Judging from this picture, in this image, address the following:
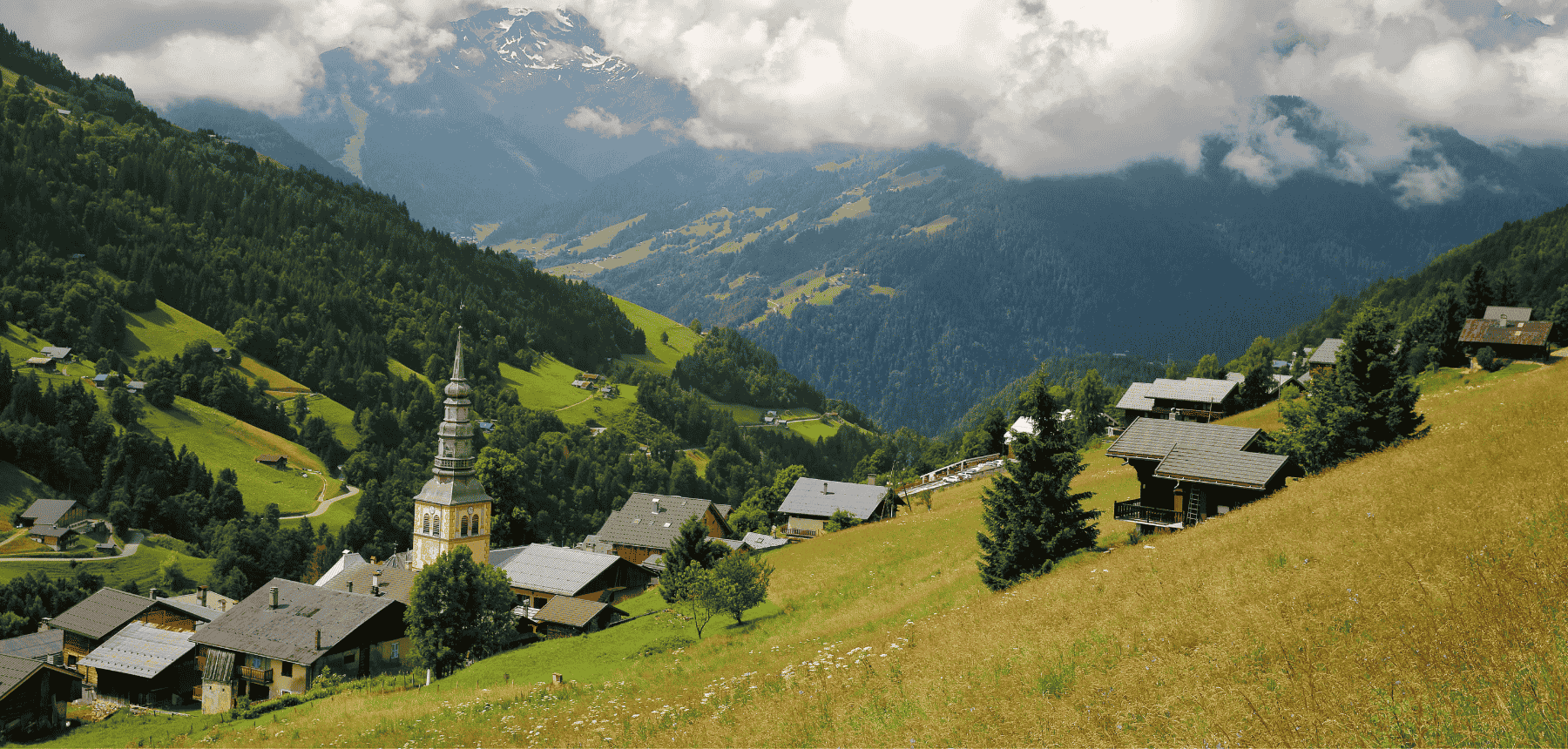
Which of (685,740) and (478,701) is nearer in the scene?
(685,740)

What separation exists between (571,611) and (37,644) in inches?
1756

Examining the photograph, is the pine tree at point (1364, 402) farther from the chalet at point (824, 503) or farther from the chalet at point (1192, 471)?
the chalet at point (824, 503)

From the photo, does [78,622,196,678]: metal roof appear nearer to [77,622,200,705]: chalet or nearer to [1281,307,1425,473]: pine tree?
[77,622,200,705]: chalet

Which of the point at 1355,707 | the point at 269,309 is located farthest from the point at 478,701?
the point at 269,309

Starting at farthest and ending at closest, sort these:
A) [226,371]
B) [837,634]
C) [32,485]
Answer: [226,371] < [32,485] < [837,634]

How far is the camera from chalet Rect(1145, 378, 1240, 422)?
3703 inches

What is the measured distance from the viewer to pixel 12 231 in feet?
562

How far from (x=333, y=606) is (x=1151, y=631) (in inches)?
2443

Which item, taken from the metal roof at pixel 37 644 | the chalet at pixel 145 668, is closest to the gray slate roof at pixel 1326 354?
the chalet at pixel 145 668

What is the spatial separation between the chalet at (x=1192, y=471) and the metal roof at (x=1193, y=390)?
51.0 meters

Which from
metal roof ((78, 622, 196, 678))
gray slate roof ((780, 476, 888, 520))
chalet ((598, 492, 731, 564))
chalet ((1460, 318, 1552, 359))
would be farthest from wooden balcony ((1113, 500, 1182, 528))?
metal roof ((78, 622, 196, 678))

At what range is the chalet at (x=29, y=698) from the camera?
52938 mm

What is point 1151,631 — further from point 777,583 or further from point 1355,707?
point 777,583

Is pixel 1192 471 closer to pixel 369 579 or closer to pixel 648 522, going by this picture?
pixel 648 522
